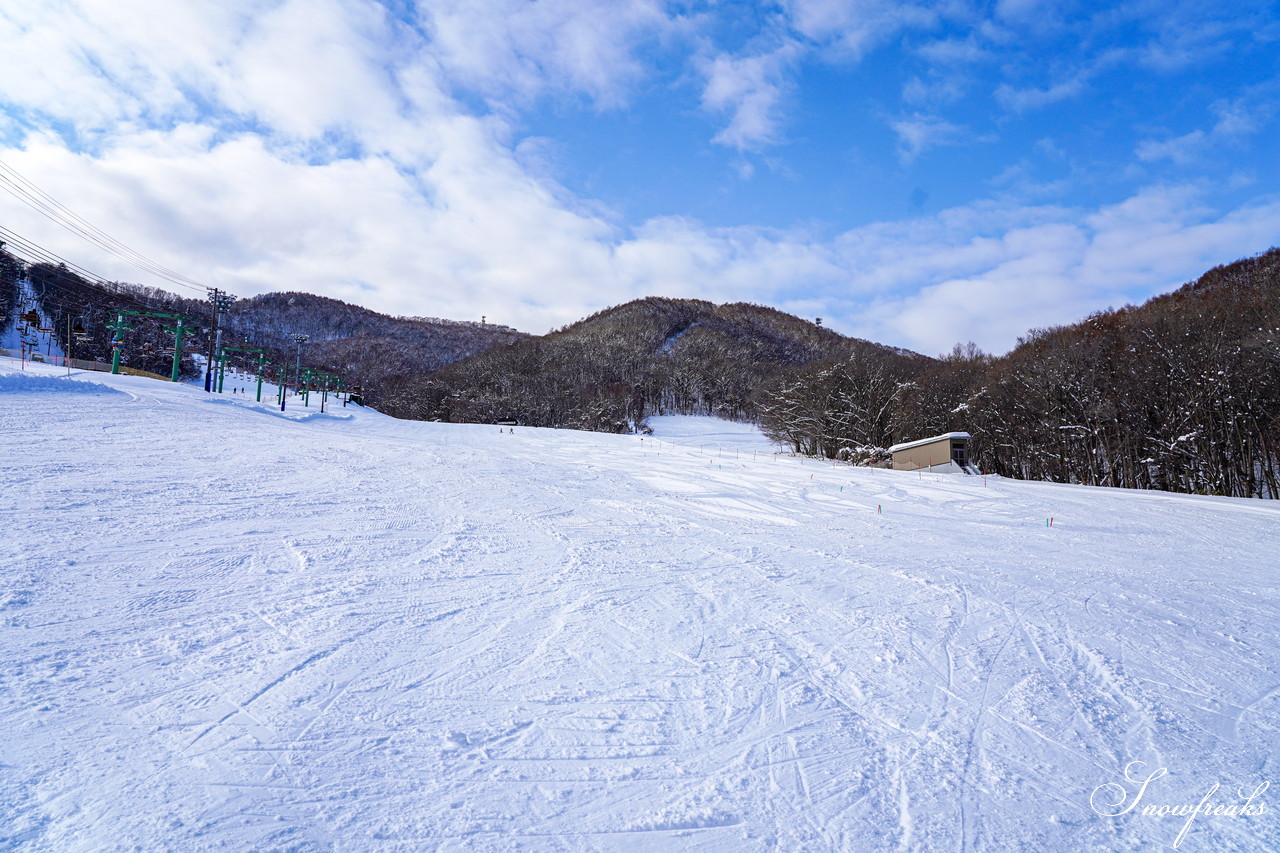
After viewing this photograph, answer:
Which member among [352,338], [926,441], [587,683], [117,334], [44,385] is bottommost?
[587,683]

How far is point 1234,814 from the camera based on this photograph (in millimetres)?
3256

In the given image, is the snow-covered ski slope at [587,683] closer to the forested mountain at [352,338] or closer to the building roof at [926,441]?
the building roof at [926,441]

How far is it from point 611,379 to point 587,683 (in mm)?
99523

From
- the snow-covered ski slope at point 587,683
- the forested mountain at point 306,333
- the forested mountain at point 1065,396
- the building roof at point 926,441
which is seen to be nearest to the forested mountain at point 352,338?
the forested mountain at point 306,333

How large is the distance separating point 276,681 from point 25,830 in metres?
1.52

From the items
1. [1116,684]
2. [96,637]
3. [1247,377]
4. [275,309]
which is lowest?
[96,637]

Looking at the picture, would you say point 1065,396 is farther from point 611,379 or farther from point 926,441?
point 611,379

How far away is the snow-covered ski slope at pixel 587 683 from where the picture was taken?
295cm

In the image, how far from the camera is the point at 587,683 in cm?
439

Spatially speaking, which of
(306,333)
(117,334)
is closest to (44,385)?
(117,334)

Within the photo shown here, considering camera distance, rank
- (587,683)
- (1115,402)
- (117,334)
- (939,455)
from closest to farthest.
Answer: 1. (587,683)
2. (939,455)
3. (1115,402)
4. (117,334)

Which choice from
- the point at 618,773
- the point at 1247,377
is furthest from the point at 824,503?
the point at 1247,377

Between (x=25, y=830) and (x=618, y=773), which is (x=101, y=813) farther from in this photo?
(x=618, y=773)

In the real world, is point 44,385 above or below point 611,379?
below
